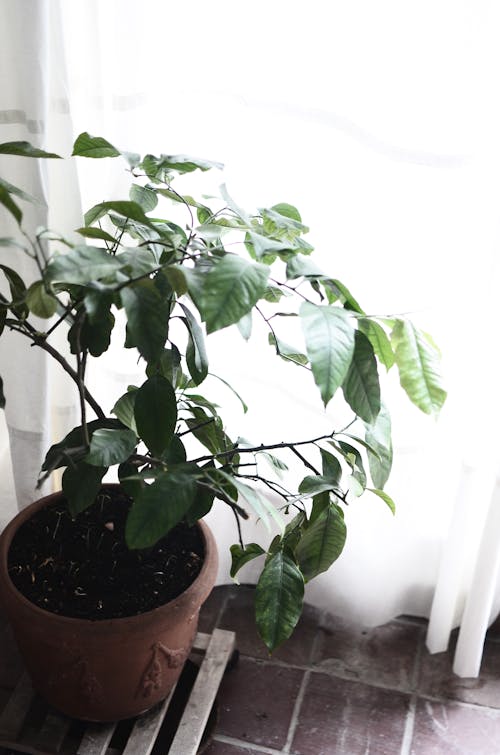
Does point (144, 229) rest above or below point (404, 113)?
below

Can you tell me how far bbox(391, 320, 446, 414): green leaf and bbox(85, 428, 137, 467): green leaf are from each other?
0.36 m

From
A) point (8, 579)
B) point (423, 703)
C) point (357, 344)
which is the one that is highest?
point (357, 344)

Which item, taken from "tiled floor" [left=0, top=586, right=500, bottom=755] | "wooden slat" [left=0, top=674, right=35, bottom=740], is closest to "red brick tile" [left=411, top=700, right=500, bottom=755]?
"tiled floor" [left=0, top=586, right=500, bottom=755]

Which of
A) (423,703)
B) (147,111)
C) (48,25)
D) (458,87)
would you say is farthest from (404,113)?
(423,703)

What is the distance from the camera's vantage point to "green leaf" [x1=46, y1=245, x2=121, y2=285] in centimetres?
88

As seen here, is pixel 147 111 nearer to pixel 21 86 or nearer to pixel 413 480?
pixel 21 86

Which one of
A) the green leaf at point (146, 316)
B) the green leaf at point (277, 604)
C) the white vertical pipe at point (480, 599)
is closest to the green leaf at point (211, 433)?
the green leaf at point (277, 604)

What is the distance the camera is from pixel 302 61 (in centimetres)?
133

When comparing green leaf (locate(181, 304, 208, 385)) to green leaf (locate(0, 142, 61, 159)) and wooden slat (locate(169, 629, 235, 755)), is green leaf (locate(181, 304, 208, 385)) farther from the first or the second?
wooden slat (locate(169, 629, 235, 755))

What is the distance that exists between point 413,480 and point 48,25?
996mm

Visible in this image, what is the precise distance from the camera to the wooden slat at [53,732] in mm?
1455

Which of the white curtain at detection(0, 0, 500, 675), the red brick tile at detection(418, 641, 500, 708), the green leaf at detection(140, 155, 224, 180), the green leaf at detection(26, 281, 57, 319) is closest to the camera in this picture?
the green leaf at detection(26, 281, 57, 319)

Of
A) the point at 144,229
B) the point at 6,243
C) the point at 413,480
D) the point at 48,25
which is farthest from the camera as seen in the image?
the point at 413,480

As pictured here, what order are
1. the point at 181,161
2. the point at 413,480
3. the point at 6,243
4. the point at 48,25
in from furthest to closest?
the point at 413,480, the point at 48,25, the point at 181,161, the point at 6,243
